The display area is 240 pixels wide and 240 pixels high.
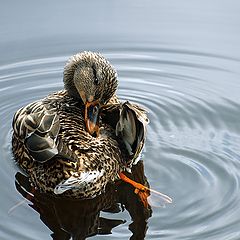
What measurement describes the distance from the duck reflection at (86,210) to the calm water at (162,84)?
7cm

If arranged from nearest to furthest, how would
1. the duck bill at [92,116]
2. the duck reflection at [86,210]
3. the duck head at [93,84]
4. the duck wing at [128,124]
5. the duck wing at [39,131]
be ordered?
1. the duck wing at [39,131]
2. the duck reflection at [86,210]
3. the duck wing at [128,124]
4. the duck bill at [92,116]
5. the duck head at [93,84]

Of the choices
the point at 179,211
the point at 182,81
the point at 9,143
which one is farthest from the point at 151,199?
the point at 182,81

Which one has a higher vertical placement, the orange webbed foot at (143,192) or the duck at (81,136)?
the duck at (81,136)

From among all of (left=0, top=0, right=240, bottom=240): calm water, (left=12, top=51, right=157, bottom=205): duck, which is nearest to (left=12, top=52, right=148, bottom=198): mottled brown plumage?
(left=12, top=51, right=157, bottom=205): duck

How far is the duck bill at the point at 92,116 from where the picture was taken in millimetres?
6074

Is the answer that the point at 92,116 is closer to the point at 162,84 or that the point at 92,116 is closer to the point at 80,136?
the point at 80,136

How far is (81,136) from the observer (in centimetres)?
584

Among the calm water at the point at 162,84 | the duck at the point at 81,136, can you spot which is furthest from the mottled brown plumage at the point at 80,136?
the calm water at the point at 162,84

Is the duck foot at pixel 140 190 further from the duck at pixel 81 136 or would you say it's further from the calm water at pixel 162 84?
the calm water at pixel 162 84

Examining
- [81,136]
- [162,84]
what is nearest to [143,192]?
[81,136]

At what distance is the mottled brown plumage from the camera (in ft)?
18.3

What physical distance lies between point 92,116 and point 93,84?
30 centimetres

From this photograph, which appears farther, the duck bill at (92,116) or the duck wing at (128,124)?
the duck bill at (92,116)

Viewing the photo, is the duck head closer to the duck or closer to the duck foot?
the duck
